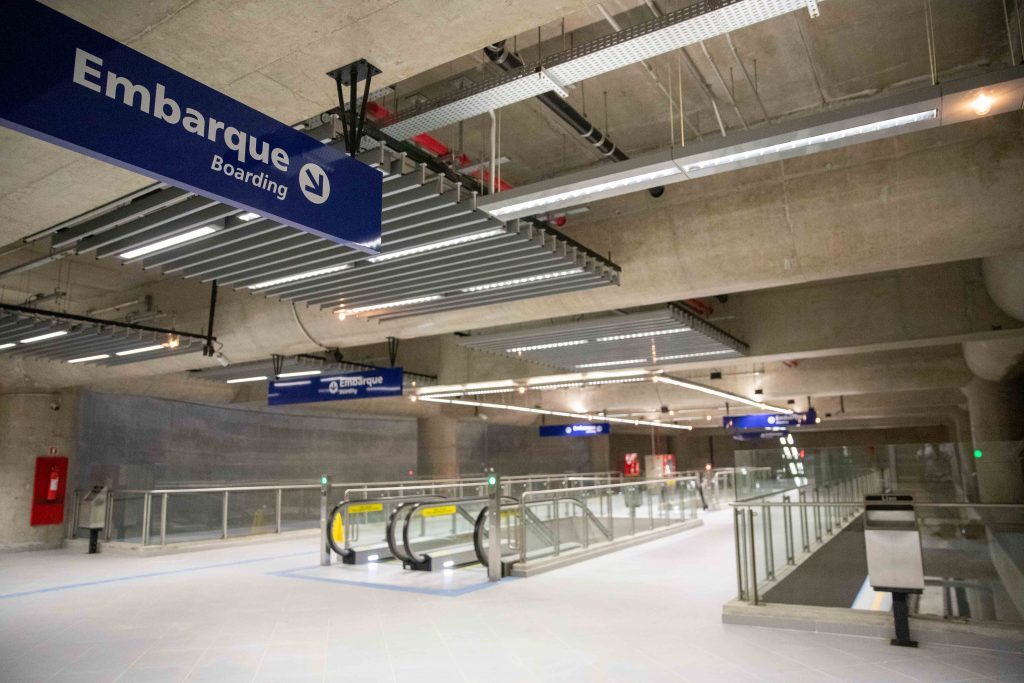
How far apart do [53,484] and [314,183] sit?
13.7 metres

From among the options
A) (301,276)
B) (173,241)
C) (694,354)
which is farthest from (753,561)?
(173,241)

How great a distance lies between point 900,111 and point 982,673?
4038 mm

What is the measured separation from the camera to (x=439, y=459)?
76.3ft

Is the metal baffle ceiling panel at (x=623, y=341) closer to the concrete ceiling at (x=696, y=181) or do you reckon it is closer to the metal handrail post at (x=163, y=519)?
the concrete ceiling at (x=696, y=181)

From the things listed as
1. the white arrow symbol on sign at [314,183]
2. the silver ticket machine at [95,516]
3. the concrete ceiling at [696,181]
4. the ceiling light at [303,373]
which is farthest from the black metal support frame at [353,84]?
the silver ticket machine at [95,516]

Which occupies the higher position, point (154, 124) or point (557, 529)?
point (154, 124)

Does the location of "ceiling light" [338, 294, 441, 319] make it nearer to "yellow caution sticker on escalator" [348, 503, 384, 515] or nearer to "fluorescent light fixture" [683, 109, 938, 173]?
"yellow caution sticker on escalator" [348, 503, 384, 515]

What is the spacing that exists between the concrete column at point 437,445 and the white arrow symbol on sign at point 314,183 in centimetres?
2027

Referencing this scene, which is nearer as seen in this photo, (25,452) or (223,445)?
(25,452)

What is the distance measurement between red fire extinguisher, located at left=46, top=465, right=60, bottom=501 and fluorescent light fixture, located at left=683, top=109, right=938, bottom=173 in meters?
14.5

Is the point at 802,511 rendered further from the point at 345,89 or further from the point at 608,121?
the point at 345,89

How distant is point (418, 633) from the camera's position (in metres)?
6.23

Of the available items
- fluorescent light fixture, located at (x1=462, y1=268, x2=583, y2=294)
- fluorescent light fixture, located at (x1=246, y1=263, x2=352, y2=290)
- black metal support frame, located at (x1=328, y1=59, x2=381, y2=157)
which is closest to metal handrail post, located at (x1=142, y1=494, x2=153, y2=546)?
fluorescent light fixture, located at (x1=246, y1=263, x2=352, y2=290)

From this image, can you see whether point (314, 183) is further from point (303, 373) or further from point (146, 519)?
point (146, 519)
